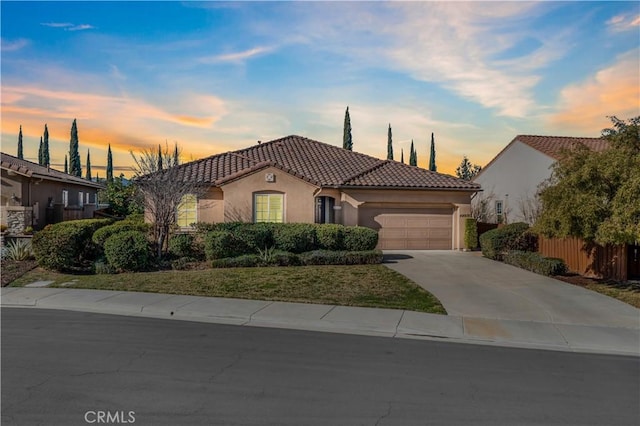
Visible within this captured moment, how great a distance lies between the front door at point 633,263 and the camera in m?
14.6

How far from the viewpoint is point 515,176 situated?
29.6 metres

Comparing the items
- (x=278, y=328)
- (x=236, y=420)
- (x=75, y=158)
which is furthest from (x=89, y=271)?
(x=75, y=158)

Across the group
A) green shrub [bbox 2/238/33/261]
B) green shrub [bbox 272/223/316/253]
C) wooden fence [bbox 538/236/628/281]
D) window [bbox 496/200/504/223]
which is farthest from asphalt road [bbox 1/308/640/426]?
window [bbox 496/200/504/223]

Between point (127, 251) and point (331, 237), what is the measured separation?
286 inches

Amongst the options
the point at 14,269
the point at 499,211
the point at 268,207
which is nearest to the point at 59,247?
the point at 14,269

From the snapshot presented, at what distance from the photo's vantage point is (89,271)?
1574 centimetres

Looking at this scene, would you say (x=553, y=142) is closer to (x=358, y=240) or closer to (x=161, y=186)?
(x=358, y=240)

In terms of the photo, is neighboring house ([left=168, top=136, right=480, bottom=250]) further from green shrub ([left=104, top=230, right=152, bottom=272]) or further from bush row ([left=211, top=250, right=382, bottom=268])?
green shrub ([left=104, top=230, right=152, bottom=272])

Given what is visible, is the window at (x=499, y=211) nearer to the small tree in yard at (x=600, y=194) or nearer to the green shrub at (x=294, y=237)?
the small tree in yard at (x=600, y=194)

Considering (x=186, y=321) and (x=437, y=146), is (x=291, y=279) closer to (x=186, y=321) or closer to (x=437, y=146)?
(x=186, y=321)

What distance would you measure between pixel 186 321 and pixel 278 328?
6.45 ft

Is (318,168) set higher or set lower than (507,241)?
higher

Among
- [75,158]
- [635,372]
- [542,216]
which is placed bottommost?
[635,372]

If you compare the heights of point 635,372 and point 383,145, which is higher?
point 383,145
